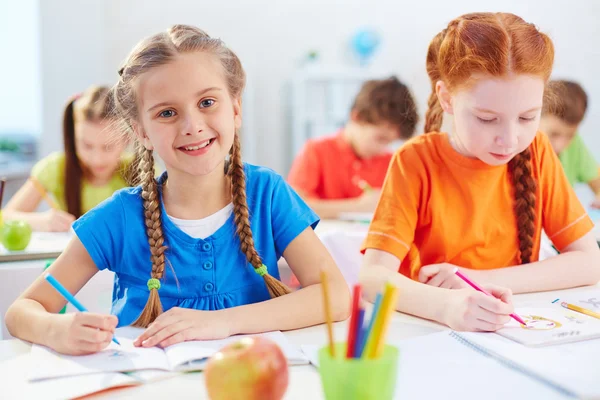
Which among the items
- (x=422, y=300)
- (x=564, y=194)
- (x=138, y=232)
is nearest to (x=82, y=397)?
(x=138, y=232)

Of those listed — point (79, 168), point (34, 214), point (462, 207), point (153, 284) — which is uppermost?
point (462, 207)

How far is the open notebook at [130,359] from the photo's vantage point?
80 centimetres

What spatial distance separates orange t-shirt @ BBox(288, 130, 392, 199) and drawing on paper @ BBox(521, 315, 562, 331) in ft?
6.35

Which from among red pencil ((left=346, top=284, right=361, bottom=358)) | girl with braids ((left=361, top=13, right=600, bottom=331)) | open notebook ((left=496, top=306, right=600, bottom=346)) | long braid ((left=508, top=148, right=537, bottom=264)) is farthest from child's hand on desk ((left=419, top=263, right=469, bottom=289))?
red pencil ((left=346, top=284, right=361, bottom=358))

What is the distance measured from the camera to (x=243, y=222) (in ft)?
3.79

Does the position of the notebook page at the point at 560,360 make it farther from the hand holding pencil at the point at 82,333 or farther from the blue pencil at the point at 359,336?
the hand holding pencil at the point at 82,333

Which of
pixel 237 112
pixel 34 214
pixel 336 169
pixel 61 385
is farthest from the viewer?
pixel 336 169

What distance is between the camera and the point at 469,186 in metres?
1.29

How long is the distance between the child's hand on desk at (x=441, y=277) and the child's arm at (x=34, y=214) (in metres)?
1.33

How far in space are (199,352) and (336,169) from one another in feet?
7.00

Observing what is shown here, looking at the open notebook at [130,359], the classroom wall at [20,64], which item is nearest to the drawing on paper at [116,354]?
the open notebook at [130,359]

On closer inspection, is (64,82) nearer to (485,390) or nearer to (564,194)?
(564,194)

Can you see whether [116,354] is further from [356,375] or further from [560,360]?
[560,360]

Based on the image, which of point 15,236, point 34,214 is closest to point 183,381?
point 15,236
